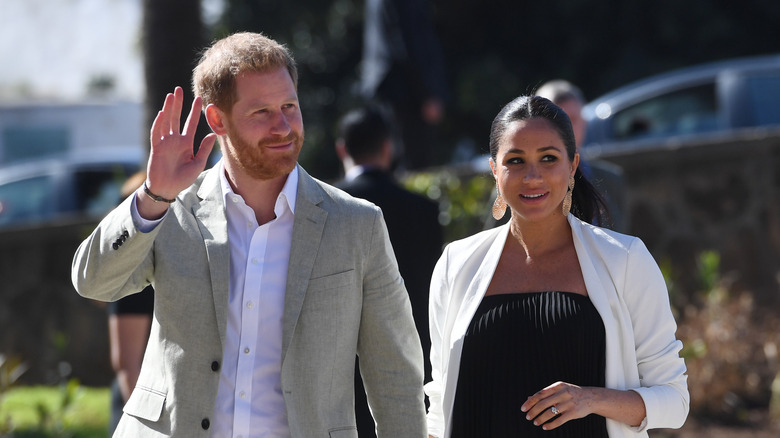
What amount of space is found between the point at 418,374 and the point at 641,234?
5.53 metres

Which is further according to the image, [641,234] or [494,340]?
[641,234]

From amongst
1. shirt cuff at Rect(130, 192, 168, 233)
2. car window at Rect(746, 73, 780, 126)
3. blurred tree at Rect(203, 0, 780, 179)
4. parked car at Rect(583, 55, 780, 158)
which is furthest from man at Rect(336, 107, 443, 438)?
blurred tree at Rect(203, 0, 780, 179)

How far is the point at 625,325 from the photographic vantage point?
128 inches

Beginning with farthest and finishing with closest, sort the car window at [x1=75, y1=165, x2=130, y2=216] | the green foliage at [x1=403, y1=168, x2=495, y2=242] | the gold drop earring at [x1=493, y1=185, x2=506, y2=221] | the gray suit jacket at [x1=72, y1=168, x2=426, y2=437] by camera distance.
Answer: the car window at [x1=75, y1=165, x2=130, y2=216]
the green foliage at [x1=403, y1=168, x2=495, y2=242]
the gold drop earring at [x1=493, y1=185, x2=506, y2=221]
the gray suit jacket at [x1=72, y1=168, x2=426, y2=437]

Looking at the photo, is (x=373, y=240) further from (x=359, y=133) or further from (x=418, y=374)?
(x=359, y=133)

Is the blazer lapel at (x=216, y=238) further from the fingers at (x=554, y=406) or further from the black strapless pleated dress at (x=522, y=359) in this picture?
the fingers at (x=554, y=406)

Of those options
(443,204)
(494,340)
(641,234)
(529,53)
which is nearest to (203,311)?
(494,340)

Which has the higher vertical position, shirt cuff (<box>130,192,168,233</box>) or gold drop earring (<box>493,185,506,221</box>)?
shirt cuff (<box>130,192,168,233</box>)

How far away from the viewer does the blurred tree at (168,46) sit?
7.48 m

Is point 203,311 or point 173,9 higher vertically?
point 173,9

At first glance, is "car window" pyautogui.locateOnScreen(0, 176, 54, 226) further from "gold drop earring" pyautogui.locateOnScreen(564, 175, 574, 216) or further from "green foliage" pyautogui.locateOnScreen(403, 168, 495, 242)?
"gold drop earring" pyautogui.locateOnScreen(564, 175, 574, 216)

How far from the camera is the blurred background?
7398mm

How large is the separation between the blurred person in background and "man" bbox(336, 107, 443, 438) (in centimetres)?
318

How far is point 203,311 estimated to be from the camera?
3117 mm
